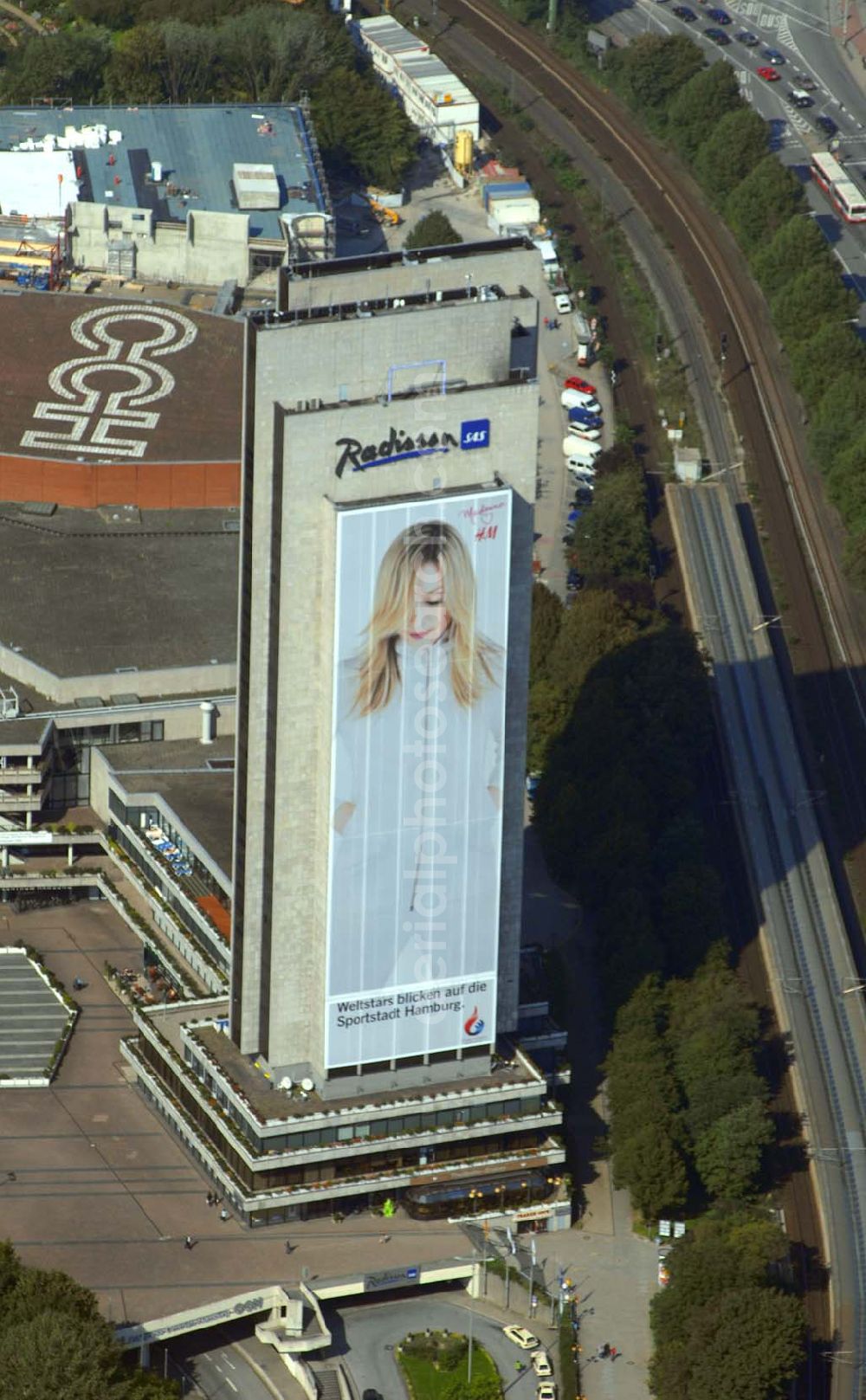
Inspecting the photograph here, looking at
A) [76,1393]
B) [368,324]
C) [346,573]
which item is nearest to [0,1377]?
[76,1393]

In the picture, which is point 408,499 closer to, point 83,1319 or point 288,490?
point 288,490

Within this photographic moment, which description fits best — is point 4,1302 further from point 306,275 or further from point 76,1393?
point 306,275

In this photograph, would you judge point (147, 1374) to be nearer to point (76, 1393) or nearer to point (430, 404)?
point (76, 1393)

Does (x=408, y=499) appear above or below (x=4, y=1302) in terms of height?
above

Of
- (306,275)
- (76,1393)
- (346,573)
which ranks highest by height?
(306,275)

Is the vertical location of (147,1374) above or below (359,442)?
below

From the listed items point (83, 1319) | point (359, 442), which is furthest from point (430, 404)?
point (83, 1319)

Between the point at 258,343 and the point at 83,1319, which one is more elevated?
the point at 258,343


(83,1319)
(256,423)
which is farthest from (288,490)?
(83,1319)
